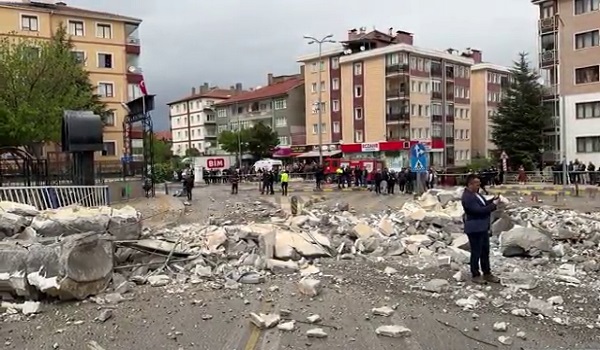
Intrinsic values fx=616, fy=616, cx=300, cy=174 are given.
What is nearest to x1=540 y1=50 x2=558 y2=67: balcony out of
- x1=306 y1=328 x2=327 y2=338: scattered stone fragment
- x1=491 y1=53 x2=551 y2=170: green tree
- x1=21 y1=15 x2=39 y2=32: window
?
x1=491 y1=53 x2=551 y2=170: green tree

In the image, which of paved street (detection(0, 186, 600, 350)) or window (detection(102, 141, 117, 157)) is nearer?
paved street (detection(0, 186, 600, 350))

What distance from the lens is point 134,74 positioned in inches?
2379

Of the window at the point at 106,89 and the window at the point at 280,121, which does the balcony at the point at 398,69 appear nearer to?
the window at the point at 280,121

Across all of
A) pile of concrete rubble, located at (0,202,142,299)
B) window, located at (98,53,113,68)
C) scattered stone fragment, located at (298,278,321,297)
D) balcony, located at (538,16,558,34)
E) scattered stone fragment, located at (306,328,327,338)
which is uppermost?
balcony, located at (538,16,558,34)

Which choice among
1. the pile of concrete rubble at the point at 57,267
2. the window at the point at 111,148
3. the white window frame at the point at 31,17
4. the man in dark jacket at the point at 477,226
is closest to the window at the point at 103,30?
the white window frame at the point at 31,17

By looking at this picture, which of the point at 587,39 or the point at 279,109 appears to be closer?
the point at 587,39

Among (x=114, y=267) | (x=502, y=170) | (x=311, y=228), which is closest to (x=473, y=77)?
(x=502, y=170)

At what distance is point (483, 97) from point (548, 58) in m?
32.7

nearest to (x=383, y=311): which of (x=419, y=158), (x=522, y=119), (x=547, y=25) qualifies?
(x=419, y=158)

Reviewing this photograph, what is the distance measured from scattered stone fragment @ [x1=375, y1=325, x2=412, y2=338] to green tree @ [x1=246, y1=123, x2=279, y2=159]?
74199 millimetres

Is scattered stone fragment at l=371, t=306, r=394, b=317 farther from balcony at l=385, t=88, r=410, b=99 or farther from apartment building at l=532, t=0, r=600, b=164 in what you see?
balcony at l=385, t=88, r=410, b=99

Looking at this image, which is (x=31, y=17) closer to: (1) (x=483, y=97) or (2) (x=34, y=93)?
(2) (x=34, y=93)

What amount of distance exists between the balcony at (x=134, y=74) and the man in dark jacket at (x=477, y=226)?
54.9 metres

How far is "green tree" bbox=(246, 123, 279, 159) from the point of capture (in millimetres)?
80812
